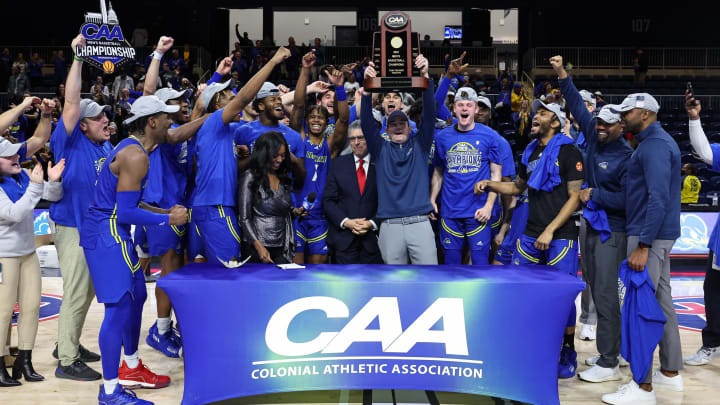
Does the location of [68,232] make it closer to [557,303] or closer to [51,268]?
[557,303]

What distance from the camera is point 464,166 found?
5.42 meters

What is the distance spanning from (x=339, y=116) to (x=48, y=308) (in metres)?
3.92

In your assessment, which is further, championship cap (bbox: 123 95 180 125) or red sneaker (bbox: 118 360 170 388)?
red sneaker (bbox: 118 360 170 388)

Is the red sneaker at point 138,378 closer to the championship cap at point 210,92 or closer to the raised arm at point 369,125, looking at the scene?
the championship cap at point 210,92

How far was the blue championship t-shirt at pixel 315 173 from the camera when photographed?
219 inches

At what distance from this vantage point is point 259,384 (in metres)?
4.09

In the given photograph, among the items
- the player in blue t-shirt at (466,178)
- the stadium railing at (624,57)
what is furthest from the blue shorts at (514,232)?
the stadium railing at (624,57)

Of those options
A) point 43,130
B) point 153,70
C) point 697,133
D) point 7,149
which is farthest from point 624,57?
point 7,149

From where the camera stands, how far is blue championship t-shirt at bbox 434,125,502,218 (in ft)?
17.7

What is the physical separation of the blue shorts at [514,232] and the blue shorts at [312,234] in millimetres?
1561

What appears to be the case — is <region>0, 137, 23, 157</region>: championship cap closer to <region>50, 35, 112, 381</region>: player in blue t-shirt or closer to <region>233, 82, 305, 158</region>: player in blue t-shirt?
<region>50, 35, 112, 381</region>: player in blue t-shirt

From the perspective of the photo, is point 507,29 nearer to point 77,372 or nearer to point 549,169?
point 549,169

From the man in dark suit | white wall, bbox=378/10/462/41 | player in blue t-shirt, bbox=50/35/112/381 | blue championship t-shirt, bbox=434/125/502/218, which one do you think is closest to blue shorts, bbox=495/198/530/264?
blue championship t-shirt, bbox=434/125/502/218

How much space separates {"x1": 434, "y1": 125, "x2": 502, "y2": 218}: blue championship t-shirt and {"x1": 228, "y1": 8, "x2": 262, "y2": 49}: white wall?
1822cm
